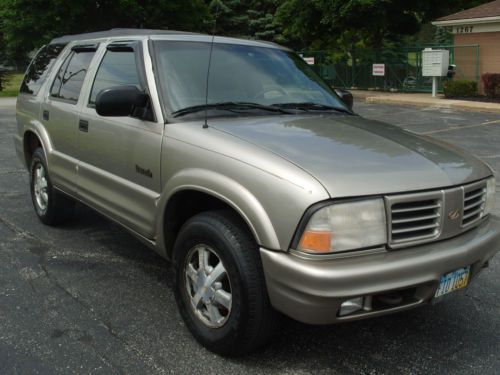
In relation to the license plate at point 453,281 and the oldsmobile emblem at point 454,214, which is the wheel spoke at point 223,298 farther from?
the oldsmobile emblem at point 454,214

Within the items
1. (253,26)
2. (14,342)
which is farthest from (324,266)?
(253,26)

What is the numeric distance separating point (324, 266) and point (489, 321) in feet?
5.25

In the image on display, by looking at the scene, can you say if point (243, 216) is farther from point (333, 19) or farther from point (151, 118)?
point (333, 19)

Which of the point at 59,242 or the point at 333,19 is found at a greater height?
the point at 333,19

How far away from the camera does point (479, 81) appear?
806 inches

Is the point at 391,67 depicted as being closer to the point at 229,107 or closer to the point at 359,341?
the point at 229,107

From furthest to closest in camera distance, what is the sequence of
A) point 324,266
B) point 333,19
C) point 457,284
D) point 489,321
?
point 333,19 < point 489,321 < point 457,284 < point 324,266

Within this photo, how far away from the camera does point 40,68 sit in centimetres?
554

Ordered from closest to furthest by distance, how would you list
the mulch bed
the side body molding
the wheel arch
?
the side body molding → the wheel arch → the mulch bed

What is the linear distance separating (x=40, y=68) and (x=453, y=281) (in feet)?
14.6

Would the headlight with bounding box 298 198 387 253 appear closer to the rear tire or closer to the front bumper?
the front bumper

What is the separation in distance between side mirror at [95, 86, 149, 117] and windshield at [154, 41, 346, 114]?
192 millimetres

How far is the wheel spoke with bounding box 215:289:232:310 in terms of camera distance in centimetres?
294

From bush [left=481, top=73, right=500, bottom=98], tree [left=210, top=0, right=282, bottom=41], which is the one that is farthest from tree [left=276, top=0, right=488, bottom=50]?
tree [left=210, top=0, right=282, bottom=41]
